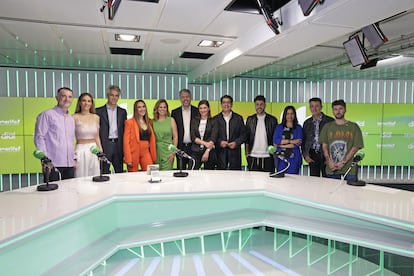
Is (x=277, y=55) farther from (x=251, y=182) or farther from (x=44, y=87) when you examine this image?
(x=44, y=87)

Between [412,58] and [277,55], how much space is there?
255cm

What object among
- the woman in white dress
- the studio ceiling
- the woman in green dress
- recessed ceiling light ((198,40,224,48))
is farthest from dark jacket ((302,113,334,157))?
the woman in white dress

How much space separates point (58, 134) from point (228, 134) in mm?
2098

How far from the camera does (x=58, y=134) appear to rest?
3.29 meters

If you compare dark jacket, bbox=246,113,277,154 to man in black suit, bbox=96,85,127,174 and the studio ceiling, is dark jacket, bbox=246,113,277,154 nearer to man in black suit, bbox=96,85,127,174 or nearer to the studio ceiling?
Result: the studio ceiling

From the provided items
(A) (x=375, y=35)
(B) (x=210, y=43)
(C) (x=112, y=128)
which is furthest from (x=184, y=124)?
(A) (x=375, y=35)

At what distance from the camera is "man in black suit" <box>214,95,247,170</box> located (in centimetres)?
439

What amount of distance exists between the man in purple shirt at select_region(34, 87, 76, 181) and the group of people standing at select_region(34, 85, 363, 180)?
123 millimetres

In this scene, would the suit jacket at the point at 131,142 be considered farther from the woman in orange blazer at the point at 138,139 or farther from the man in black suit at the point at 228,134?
the man in black suit at the point at 228,134

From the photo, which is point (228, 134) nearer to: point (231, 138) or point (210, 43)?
point (231, 138)

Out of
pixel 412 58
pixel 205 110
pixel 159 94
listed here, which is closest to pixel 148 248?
pixel 205 110

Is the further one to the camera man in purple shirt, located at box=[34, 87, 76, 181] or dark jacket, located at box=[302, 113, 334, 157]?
dark jacket, located at box=[302, 113, 334, 157]

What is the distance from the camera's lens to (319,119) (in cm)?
443

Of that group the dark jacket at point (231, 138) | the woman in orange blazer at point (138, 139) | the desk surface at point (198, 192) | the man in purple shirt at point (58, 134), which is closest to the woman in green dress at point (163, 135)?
the woman in orange blazer at point (138, 139)
